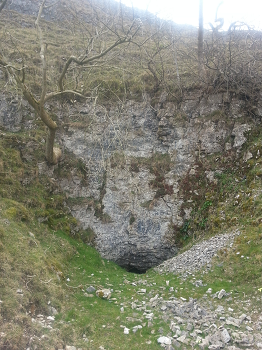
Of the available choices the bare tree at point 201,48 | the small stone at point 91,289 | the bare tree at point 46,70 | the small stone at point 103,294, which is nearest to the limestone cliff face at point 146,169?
the bare tree at point 201,48

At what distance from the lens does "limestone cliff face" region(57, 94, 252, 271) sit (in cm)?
1309

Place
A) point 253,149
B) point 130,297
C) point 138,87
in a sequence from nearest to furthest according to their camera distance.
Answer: point 130,297 → point 253,149 → point 138,87

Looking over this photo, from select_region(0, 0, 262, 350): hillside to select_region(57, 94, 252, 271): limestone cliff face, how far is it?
0.06 metres

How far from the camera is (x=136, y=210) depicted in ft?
44.7

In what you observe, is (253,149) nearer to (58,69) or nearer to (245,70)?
(245,70)

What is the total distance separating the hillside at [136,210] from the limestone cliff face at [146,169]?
0.06 meters

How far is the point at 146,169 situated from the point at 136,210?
241 cm

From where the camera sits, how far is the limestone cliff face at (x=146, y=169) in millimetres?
13094

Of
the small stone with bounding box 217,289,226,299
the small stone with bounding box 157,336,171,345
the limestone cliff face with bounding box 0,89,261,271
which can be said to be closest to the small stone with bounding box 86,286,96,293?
the small stone with bounding box 157,336,171,345

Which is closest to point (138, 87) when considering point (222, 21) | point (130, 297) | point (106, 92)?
point (106, 92)

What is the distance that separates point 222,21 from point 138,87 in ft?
29.8

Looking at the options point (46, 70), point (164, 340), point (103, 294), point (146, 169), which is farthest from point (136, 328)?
point (46, 70)

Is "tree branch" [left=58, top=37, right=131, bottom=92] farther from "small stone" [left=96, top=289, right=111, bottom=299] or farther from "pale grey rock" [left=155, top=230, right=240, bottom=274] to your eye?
"pale grey rock" [left=155, top=230, right=240, bottom=274]

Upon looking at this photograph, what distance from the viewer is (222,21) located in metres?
19.4
